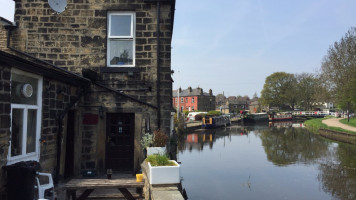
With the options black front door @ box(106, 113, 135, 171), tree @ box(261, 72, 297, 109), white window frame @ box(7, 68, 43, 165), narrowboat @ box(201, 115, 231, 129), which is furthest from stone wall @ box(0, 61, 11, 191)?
tree @ box(261, 72, 297, 109)

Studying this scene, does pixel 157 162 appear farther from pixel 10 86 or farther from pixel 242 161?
pixel 242 161

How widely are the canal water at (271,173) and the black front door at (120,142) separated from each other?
392 centimetres

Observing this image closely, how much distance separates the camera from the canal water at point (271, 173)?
11.2 m

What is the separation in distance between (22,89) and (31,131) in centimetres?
107

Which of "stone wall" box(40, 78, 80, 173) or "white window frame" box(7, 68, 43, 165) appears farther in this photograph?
"stone wall" box(40, 78, 80, 173)

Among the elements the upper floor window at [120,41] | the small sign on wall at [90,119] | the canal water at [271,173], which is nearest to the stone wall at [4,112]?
the small sign on wall at [90,119]

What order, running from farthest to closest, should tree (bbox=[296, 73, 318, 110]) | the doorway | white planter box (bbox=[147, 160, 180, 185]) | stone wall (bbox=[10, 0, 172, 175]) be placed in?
tree (bbox=[296, 73, 318, 110])
stone wall (bbox=[10, 0, 172, 175])
the doorway
white planter box (bbox=[147, 160, 180, 185])

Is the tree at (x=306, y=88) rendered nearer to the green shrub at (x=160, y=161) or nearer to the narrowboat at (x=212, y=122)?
the narrowboat at (x=212, y=122)

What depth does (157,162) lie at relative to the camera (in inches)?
201

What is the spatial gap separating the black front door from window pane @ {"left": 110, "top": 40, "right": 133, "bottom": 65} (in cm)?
154

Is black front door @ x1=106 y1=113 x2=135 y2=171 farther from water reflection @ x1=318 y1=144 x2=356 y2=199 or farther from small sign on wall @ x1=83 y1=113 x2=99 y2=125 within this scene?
water reflection @ x1=318 y1=144 x2=356 y2=199

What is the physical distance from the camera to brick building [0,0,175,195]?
7730 mm

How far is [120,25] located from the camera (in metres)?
8.10

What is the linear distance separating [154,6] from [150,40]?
973mm
